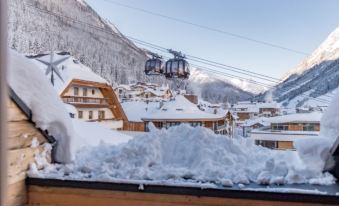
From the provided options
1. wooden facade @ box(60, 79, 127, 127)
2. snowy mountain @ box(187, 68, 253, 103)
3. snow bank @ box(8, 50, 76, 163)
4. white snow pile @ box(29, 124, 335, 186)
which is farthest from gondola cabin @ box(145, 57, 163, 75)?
snow bank @ box(8, 50, 76, 163)

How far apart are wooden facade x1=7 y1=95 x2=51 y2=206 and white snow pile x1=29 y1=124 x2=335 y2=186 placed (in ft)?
0.18

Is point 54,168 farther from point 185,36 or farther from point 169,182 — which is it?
point 185,36

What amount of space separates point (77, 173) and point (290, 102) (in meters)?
6.84

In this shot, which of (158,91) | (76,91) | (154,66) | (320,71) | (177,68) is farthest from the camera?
(158,91)

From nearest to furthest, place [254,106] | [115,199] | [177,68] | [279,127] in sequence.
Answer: [115,199] → [177,68] → [279,127] → [254,106]

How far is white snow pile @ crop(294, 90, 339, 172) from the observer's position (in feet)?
4.09

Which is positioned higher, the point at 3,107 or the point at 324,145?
the point at 3,107

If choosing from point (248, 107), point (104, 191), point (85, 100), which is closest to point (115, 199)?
point (104, 191)

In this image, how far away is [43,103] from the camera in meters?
1.36

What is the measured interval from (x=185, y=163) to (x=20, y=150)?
2.13 ft

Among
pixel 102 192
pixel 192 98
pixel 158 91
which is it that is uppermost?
pixel 158 91

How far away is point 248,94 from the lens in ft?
16.7

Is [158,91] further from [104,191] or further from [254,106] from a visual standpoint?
[104,191]

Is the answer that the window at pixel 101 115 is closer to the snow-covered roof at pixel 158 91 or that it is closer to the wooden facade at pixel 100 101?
the wooden facade at pixel 100 101
